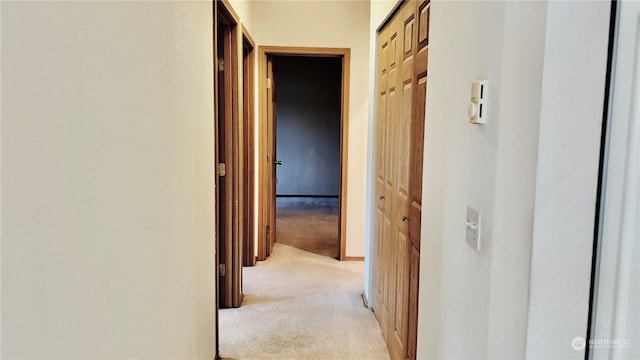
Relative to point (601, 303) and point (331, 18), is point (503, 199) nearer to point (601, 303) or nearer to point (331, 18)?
point (601, 303)

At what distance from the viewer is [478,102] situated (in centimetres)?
126

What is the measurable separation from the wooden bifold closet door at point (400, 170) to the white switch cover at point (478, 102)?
0.67m

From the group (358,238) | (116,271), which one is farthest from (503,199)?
(358,238)

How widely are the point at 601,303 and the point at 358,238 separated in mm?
3405

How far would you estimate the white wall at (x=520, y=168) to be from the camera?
98 cm

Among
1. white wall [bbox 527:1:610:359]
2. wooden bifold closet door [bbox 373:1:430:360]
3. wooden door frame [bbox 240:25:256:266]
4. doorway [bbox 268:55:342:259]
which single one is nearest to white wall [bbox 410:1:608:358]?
white wall [bbox 527:1:610:359]

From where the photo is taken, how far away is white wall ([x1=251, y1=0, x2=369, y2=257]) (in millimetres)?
4105

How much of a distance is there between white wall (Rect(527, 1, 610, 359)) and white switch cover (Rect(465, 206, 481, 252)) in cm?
27

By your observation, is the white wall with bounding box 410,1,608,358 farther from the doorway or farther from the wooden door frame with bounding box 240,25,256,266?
the doorway

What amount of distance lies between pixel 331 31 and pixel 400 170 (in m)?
2.19

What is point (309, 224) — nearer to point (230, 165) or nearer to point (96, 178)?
point (230, 165)

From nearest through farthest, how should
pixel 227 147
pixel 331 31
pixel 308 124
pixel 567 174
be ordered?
1. pixel 567 174
2. pixel 227 147
3. pixel 331 31
4. pixel 308 124

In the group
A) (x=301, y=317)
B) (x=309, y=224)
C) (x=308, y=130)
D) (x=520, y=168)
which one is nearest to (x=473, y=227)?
(x=520, y=168)

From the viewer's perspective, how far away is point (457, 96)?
1476mm
